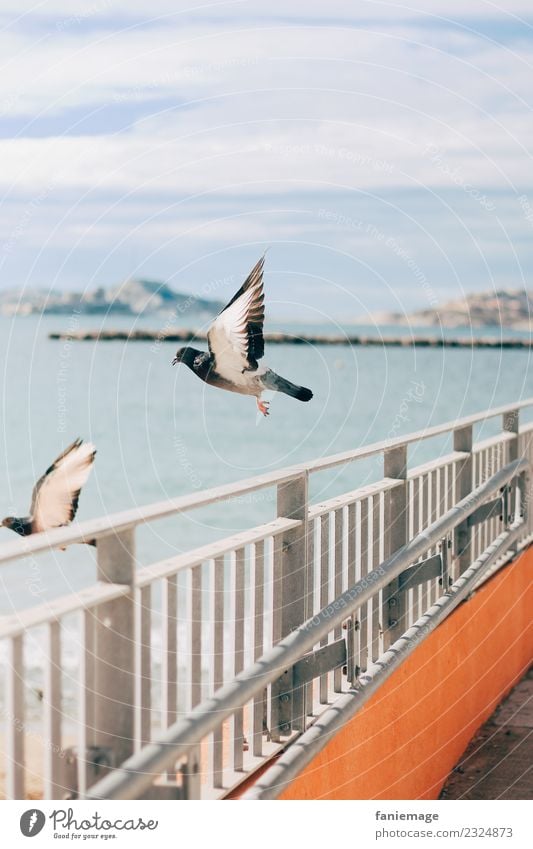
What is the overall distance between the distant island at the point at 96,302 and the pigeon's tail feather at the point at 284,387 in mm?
1247

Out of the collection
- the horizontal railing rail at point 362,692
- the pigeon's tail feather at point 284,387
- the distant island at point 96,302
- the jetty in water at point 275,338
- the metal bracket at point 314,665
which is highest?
the jetty in water at point 275,338

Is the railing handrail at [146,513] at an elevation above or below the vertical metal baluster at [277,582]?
above

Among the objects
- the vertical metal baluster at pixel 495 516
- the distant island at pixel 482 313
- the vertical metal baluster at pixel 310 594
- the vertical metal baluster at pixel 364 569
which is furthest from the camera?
the distant island at pixel 482 313

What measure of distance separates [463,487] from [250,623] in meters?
2.04

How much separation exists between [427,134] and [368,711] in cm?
399

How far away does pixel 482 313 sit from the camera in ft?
46.8

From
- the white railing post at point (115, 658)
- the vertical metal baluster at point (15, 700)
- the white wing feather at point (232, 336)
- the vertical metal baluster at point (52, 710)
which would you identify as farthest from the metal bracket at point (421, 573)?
the vertical metal baluster at point (15, 700)

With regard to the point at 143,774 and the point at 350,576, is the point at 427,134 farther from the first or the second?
the point at 143,774

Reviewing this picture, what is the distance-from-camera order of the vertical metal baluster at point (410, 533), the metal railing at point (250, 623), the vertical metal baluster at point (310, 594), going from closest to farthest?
the metal railing at point (250, 623)
the vertical metal baluster at point (310, 594)
the vertical metal baluster at point (410, 533)

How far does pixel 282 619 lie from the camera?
3041 millimetres

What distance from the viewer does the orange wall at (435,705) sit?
326 cm

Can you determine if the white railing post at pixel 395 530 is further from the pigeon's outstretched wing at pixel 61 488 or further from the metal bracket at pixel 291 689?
the pigeon's outstretched wing at pixel 61 488
